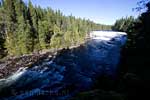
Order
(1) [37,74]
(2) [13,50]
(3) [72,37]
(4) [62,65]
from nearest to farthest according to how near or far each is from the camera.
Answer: (1) [37,74]
(4) [62,65]
(2) [13,50]
(3) [72,37]

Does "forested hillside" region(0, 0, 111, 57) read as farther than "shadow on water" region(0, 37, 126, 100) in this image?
Yes

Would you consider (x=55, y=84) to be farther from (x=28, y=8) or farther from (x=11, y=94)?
(x=28, y=8)

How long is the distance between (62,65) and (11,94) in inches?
677

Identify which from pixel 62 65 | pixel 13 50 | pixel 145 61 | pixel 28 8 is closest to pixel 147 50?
pixel 145 61

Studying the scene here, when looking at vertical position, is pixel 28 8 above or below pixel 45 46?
above

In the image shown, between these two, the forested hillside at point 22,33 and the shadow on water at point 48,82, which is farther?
the forested hillside at point 22,33

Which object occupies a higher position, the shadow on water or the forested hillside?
the forested hillside

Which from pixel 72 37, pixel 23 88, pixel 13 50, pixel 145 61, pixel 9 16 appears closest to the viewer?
pixel 145 61

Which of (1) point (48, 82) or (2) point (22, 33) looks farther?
(2) point (22, 33)

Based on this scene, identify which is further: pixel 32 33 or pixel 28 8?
pixel 28 8

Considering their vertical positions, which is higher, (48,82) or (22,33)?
(22,33)

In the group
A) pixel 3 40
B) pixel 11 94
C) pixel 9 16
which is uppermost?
pixel 9 16

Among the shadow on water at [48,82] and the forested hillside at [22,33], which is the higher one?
the forested hillside at [22,33]

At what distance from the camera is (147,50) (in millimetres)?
14695
